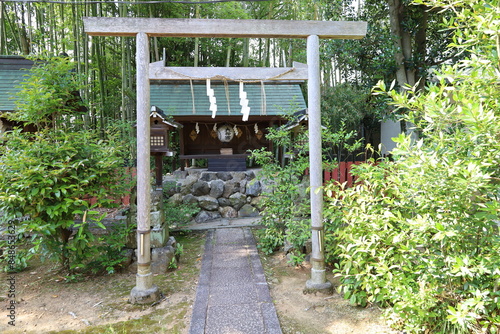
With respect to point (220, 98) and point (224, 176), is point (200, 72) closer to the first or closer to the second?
point (224, 176)

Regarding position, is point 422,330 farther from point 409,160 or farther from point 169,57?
point 169,57

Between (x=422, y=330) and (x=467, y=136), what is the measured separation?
158 centimetres

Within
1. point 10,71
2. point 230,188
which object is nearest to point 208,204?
point 230,188

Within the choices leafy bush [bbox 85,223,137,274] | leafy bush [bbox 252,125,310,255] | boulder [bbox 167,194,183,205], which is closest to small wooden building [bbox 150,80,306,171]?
boulder [bbox 167,194,183,205]

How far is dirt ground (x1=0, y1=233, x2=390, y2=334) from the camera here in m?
2.78

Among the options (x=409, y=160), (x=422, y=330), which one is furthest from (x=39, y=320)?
(x=409, y=160)

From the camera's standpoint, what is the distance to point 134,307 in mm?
3164

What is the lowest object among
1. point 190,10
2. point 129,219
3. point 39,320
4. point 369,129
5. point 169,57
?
point 39,320

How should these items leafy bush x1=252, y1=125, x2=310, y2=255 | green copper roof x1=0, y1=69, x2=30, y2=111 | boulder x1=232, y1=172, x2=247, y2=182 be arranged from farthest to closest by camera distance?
1. boulder x1=232, y1=172, x2=247, y2=182
2. green copper roof x1=0, y1=69, x2=30, y2=111
3. leafy bush x1=252, y1=125, x2=310, y2=255

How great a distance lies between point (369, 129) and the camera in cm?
1302

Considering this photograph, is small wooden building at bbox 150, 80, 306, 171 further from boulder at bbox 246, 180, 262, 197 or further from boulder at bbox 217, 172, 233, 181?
boulder at bbox 246, 180, 262, 197

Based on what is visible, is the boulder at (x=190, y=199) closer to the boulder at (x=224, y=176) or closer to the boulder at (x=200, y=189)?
the boulder at (x=200, y=189)

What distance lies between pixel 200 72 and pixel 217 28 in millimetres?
530

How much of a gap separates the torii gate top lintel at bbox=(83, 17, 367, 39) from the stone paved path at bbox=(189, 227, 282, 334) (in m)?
3.00
